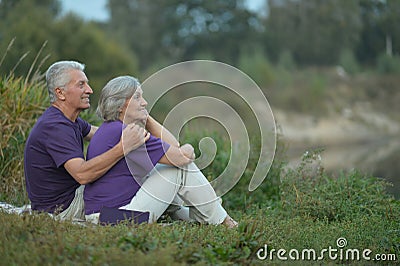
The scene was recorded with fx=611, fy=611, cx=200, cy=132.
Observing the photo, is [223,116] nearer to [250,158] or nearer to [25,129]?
[250,158]

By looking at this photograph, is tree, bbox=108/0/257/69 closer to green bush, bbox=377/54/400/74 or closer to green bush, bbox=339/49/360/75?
green bush, bbox=339/49/360/75

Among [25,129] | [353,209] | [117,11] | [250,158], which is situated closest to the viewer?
[353,209]

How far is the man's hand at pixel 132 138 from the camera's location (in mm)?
3805

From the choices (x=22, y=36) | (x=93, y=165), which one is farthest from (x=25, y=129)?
(x=22, y=36)

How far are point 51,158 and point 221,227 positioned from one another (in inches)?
47.3

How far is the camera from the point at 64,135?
12.9 feet

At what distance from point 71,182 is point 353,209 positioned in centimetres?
222

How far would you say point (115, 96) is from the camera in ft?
13.1

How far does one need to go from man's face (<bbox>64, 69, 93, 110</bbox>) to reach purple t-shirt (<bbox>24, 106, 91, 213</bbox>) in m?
0.12

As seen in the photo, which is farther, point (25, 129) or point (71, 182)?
point (25, 129)

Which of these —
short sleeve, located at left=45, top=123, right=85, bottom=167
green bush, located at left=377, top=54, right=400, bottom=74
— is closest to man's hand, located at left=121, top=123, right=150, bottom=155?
short sleeve, located at left=45, top=123, right=85, bottom=167

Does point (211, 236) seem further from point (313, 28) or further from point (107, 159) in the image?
point (313, 28)

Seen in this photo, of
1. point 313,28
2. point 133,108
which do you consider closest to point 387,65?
point 313,28

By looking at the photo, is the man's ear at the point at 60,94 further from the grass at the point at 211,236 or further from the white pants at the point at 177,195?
the grass at the point at 211,236
